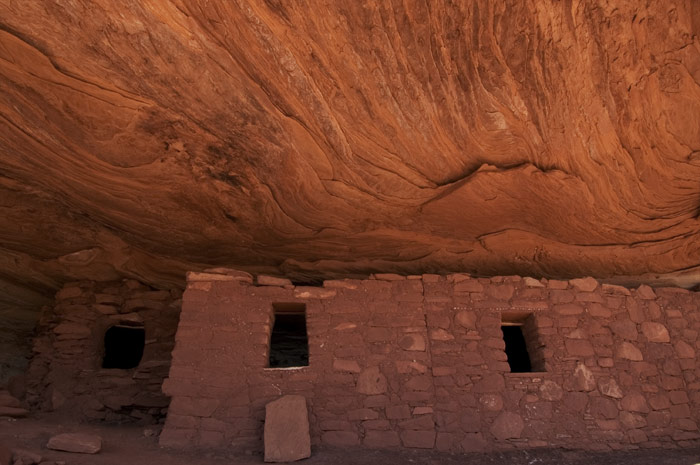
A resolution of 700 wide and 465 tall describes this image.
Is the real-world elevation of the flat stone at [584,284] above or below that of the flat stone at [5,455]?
above

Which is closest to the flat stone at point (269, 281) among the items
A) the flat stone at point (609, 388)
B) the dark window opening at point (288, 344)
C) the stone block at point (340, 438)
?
the stone block at point (340, 438)

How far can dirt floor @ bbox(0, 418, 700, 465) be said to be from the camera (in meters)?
3.65

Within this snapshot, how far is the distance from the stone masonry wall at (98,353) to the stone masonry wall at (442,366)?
1603 millimetres

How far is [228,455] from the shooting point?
3965 mm

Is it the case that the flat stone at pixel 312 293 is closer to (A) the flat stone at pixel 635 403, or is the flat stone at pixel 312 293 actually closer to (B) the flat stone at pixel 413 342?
(B) the flat stone at pixel 413 342

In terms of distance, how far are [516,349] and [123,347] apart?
212 inches

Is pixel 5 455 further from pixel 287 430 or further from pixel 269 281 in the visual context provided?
pixel 269 281

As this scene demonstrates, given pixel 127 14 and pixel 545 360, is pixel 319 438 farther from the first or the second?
pixel 127 14

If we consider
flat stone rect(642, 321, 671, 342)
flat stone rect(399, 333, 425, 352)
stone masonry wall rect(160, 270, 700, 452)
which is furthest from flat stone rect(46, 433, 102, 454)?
flat stone rect(642, 321, 671, 342)

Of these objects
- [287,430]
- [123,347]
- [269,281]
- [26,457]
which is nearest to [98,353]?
[123,347]

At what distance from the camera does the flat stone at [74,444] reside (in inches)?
143

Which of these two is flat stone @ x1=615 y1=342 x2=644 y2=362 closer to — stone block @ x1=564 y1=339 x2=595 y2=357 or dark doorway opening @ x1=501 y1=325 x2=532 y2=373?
stone block @ x1=564 y1=339 x2=595 y2=357

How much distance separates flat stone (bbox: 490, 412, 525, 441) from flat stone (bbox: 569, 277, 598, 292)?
146cm

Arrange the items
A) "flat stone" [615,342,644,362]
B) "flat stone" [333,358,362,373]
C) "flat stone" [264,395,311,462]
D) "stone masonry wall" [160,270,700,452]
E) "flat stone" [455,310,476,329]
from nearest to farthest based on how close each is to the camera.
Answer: "flat stone" [264,395,311,462] < "stone masonry wall" [160,270,700,452] < "flat stone" [333,358,362,373] < "flat stone" [455,310,476,329] < "flat stone" [615,342,644,362]
